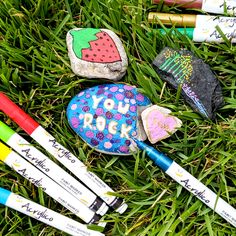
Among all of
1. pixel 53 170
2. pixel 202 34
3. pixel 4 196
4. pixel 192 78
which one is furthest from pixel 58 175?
pixel 202 34

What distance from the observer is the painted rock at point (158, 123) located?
1722 mm

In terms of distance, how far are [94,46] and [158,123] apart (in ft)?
0.84

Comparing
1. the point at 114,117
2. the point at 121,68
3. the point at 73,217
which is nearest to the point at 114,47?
the point at 121,68

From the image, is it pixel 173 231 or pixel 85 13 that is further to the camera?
pixel 85 13

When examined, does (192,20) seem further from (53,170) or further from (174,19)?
(53,170)

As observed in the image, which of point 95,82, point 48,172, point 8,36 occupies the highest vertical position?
point 8,36

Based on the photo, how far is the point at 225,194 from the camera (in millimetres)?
1719

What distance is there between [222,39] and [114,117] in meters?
0.35

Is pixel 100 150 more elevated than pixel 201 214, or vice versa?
pixel 100 150

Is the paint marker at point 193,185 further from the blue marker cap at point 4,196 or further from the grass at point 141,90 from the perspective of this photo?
the blue marker cap at point 4,196

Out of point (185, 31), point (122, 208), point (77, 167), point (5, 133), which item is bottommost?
point (122, 208)

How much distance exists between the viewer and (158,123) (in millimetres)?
1725

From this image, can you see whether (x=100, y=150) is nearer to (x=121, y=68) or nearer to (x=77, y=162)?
(x=77, y=162)

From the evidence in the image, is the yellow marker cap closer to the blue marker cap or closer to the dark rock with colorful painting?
the blue marker cap
